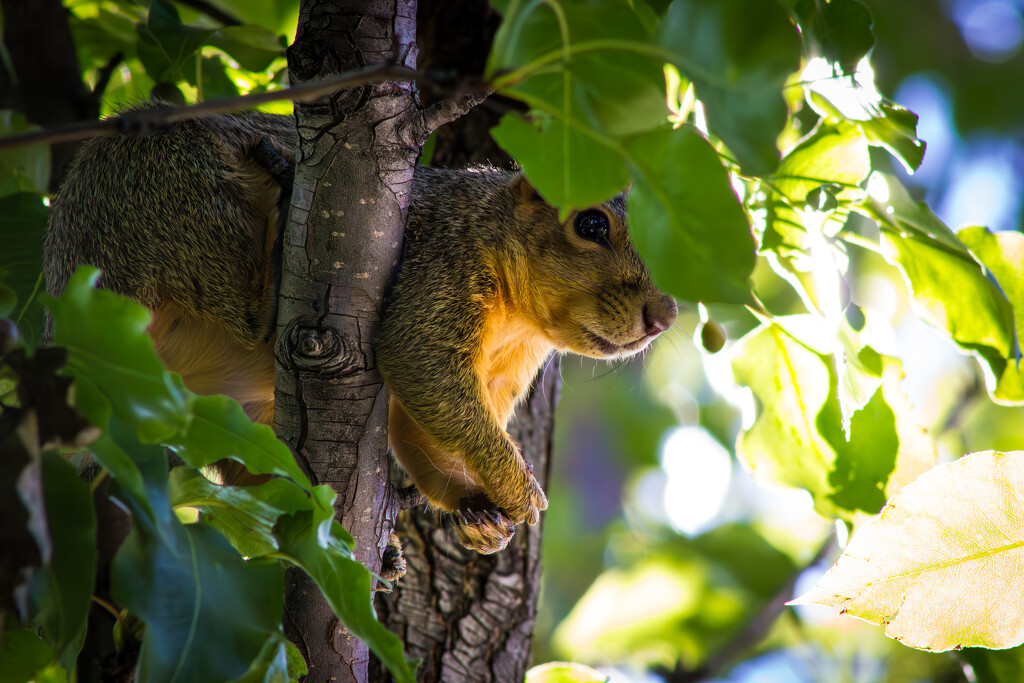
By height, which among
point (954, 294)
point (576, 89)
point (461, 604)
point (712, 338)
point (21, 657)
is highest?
point (576, 89)

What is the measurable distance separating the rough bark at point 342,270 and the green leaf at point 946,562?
2.35ft

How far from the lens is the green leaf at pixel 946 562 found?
120 cm

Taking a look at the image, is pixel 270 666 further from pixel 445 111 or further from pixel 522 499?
pixel 522 499

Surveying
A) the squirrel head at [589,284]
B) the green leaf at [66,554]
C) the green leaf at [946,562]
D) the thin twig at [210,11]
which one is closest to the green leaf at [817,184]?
the squirrel head at [589,284]

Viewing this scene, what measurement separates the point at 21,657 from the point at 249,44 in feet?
4.56

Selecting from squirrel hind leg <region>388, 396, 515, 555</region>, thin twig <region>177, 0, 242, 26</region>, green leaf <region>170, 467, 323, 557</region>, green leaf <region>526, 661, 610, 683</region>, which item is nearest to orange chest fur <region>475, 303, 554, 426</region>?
squirrel hind leg <region>388, 396, 515, 555</region>

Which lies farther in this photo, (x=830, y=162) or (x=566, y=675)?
(x=566, y=675)

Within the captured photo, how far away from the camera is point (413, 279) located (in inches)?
61.1

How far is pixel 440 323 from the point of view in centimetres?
157

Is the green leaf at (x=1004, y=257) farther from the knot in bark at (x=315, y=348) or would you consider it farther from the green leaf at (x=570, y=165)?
the knot in bark at (x=315, y=348)

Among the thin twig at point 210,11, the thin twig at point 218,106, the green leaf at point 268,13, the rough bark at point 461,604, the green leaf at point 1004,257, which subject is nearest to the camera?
the thin twig at point 218,106

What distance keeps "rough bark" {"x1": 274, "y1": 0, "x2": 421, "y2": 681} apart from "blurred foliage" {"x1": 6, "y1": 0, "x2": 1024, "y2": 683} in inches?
9.3

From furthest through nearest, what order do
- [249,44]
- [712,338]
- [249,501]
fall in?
1. [249,44]
2. [712,338]
3. [249,501]

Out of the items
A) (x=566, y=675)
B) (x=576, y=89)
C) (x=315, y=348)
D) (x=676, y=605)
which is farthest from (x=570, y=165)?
(x=676, y=605)
